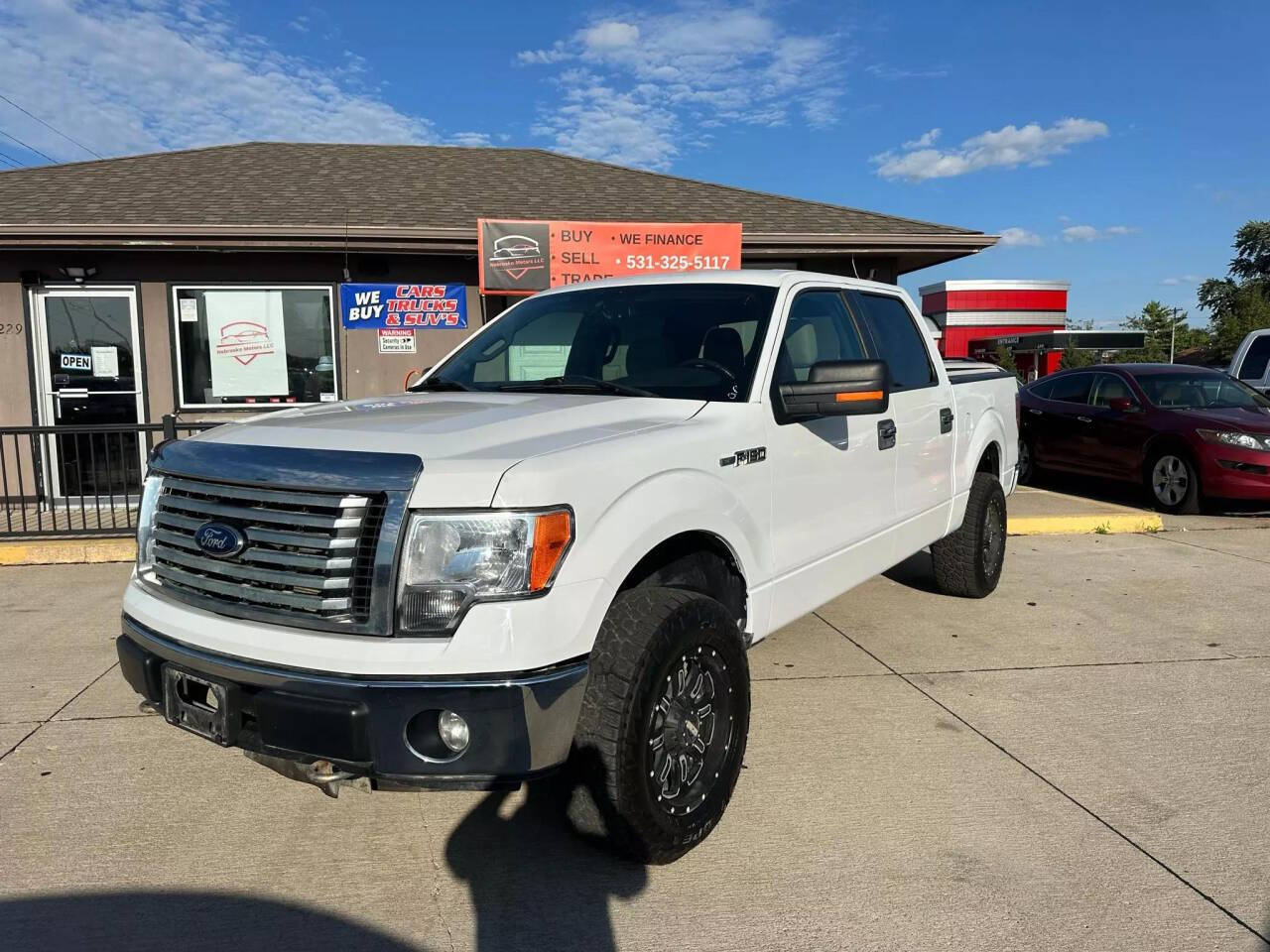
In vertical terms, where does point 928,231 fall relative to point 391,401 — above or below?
above

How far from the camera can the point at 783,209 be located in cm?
1120

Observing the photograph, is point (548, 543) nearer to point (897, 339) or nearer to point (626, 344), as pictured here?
point (626, 344)

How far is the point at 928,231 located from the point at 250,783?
948 centimetres

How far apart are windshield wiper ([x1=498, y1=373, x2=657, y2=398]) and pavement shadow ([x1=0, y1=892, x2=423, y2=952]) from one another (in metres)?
1.99

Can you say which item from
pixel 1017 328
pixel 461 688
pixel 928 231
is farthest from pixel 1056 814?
pixel 1017 328

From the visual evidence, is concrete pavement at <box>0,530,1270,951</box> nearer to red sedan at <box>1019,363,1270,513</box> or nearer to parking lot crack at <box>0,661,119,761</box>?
parking lot crack at <box>0,661,119,761</box>

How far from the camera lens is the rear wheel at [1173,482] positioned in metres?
9.30

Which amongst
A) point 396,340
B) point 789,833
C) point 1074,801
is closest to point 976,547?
point 1074,801

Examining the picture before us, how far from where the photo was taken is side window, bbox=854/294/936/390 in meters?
4.62

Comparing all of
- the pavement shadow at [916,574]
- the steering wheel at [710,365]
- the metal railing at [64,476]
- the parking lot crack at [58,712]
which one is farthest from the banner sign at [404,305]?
the steering wheel at [710,365]

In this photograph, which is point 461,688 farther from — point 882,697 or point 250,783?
point 882,697

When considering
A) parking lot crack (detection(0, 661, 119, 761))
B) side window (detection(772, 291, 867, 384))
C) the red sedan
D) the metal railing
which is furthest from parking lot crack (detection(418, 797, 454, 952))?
the red sedan

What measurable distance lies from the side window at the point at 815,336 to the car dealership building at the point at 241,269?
595cm

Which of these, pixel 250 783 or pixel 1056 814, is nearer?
pixel 1056 814
